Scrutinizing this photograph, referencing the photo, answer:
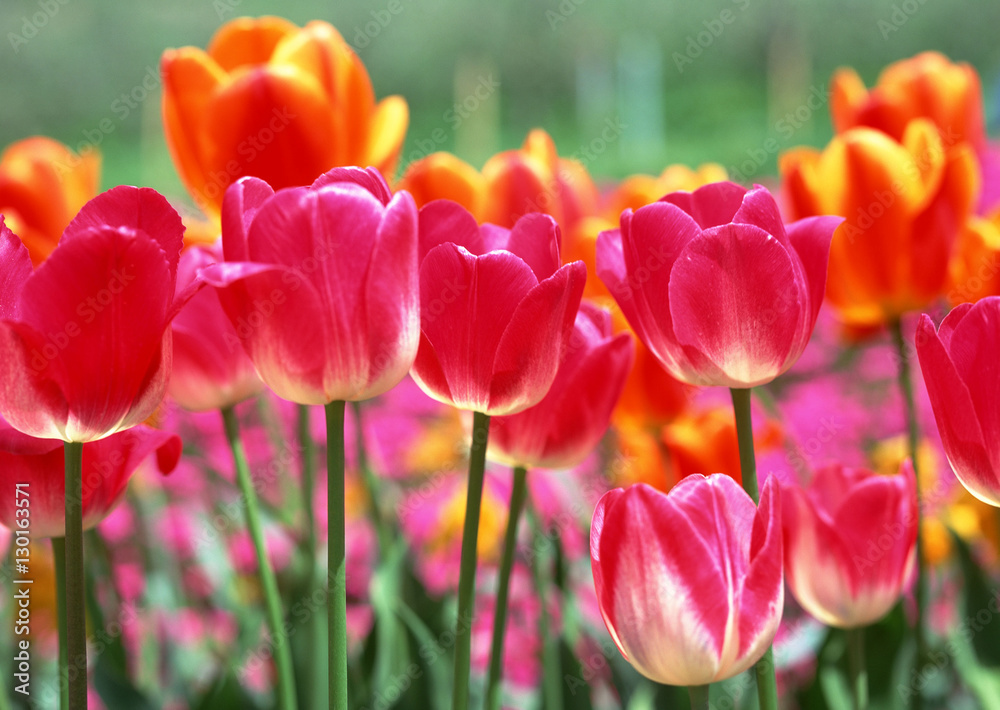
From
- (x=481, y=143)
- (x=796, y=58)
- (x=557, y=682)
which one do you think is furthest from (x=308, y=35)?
(x=796, y=58)

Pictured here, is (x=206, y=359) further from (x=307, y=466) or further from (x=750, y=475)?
(x=750, y=475)

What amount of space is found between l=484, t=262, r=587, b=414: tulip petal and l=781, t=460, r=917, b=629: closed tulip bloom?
0.40 feet

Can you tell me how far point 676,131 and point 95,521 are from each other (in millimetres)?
6783

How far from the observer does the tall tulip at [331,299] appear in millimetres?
245

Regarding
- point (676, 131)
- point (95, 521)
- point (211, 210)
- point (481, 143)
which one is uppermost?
point (676, 131)

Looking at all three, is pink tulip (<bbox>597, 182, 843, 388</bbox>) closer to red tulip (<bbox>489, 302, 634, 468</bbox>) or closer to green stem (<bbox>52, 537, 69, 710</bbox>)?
red tulip (<bbox>489, 302, 634, 468</bbox>)

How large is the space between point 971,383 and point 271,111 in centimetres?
32

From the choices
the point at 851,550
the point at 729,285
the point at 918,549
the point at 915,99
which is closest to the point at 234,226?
the point at 729,285

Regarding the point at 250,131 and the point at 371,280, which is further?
the point at 250,131

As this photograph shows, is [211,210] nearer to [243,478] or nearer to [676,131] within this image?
[243,478]

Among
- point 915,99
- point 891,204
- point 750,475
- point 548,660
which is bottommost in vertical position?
point 548,660

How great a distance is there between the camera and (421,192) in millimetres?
523

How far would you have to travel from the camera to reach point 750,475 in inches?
11.4

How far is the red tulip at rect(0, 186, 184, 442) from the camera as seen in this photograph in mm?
240
